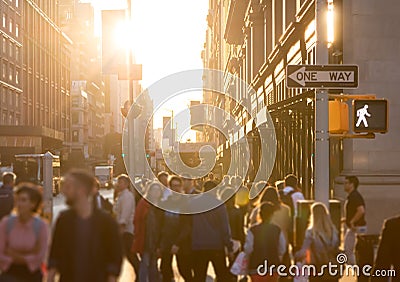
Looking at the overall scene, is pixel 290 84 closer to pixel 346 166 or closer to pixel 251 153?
pixel 346 166

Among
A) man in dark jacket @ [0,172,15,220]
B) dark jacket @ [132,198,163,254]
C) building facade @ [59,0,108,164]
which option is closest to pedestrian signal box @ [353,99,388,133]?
dark jacket @ [132,198,163,254]

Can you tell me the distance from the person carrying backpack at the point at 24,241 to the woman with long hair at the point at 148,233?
173 inches

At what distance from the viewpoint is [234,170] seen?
65.8 meters

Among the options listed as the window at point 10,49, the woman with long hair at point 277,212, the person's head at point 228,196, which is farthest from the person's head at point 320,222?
the window at point 10,49

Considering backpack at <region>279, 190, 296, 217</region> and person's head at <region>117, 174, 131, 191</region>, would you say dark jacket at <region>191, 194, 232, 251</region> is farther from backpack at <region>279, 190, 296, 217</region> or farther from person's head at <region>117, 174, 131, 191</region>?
backpack at <region>279, 190, 296, 217</region>

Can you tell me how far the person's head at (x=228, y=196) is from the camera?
12491 mm

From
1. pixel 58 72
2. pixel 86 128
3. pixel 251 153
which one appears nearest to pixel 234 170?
pixel 251 153

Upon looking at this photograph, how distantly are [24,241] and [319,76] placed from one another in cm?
630

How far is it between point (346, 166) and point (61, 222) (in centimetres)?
1697

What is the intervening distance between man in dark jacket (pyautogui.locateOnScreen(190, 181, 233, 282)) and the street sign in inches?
93.8

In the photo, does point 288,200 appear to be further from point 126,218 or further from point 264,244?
point 264,244

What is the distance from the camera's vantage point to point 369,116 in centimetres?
1161

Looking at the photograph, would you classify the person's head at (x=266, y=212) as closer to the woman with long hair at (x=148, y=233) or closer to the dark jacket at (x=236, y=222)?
the woman with long hair at (x=148, y=233)

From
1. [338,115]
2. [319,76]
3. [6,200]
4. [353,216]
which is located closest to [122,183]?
[6,200]
